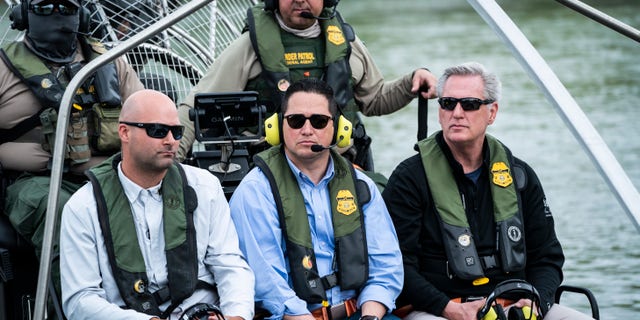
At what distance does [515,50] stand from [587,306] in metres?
5.41

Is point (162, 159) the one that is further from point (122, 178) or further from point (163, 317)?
point (163, 317)

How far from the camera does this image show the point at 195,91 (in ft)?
20.7

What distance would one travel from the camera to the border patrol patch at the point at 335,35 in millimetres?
6398

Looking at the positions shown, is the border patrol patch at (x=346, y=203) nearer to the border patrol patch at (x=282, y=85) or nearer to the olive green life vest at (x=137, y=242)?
the olive green life vest at (x=137, y=242)

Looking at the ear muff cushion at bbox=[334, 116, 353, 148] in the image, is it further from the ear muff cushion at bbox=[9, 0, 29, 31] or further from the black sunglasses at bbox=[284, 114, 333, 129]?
the ear muff cushion at bbox=[9, 0, 29, 31]

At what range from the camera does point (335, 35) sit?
643cm

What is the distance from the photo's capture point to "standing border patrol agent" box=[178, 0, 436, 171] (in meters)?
6.27

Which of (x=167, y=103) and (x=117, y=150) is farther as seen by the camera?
(x=117, y=150)

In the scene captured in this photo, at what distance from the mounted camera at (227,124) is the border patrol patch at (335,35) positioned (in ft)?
2.32

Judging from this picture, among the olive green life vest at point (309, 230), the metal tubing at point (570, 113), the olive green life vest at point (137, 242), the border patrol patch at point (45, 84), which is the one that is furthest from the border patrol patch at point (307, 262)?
the border patrol patch at point (45, 84)

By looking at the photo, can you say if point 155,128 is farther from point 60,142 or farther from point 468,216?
point 468,216

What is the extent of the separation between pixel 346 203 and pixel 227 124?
2.47 feet

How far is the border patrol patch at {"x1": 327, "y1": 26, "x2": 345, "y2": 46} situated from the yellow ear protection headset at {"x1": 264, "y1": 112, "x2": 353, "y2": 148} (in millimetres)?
1115

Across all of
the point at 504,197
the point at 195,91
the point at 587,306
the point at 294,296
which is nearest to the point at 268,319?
the point at 294,296
